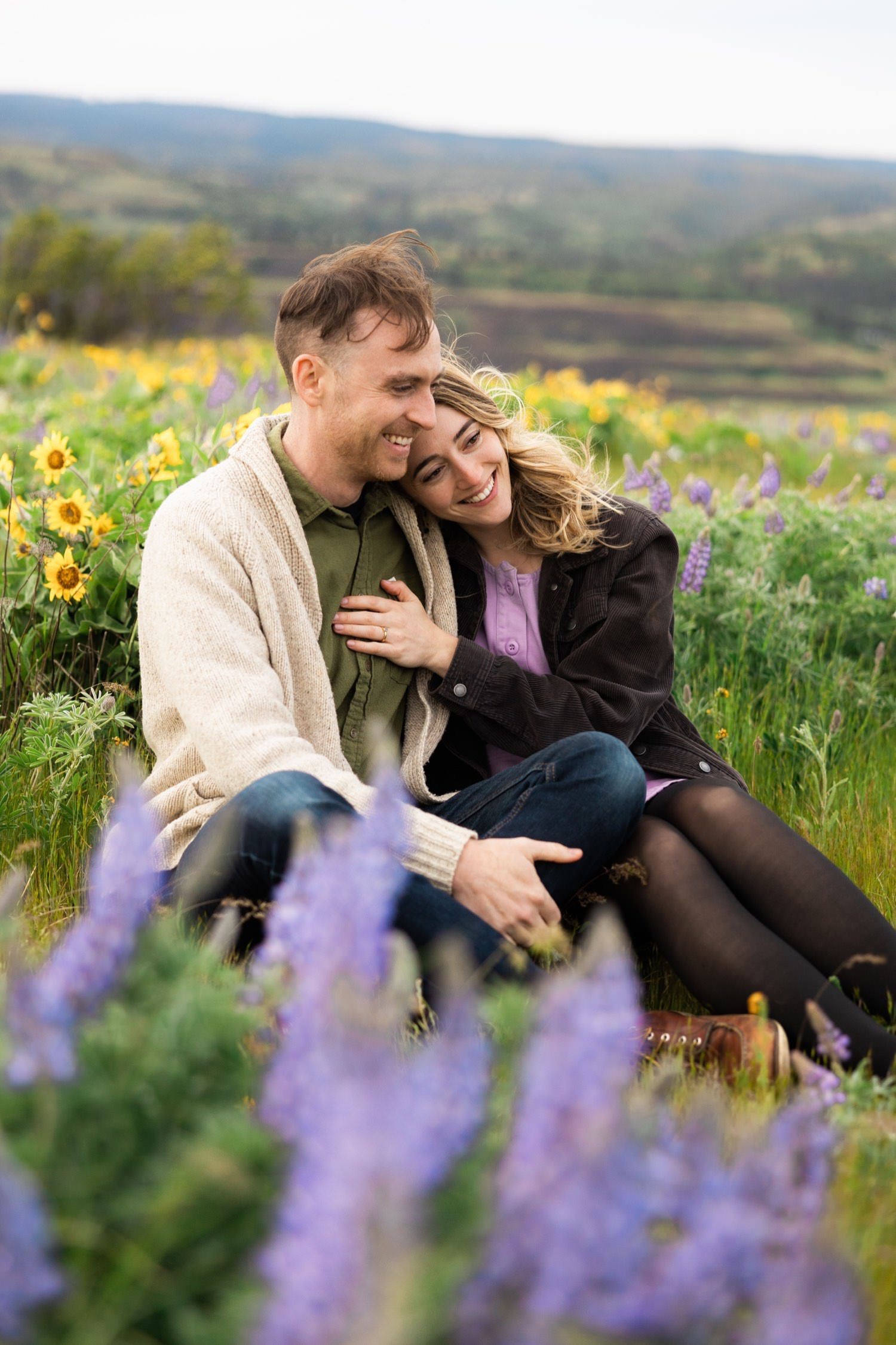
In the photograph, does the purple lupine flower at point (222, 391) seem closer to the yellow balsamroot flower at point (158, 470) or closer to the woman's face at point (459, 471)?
the yellow balsamroot flower at point (158, 470)

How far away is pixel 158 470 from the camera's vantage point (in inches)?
141

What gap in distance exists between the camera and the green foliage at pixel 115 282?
17281 millimetres

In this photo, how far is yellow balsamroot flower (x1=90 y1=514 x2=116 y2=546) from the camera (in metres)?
3.43

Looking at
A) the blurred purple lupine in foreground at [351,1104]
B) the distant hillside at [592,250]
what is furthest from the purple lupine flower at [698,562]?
the distant hillside at [592,250]

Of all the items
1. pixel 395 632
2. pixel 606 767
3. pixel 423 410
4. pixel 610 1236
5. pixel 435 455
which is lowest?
pixel 606 767

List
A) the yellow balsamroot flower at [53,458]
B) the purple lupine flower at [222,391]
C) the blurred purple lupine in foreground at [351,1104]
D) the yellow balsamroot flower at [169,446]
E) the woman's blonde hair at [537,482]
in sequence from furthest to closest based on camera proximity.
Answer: the purple lupine flower at [222,391] < the yellow balsamroot flower at [169,446] < the yellow balsamroot flower at [53,458] < the woman's blonde hair at [537,482] < the blurred purple lupine in foreground at [351,1104]

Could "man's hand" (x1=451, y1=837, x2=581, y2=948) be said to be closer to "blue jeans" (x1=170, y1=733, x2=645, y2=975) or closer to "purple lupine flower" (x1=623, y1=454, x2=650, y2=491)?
"blue jeans" (x1=170, y1=733, x2=645, y2=975)

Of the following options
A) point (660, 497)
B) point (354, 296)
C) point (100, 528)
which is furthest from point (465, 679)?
point (660, 497)

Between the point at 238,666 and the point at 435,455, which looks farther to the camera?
the point at 435,455

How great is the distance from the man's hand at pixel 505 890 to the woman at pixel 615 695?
0.36 meters

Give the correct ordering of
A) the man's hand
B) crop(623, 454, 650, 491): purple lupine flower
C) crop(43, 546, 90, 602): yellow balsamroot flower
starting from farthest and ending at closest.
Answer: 1. crop(623, 454, 650, 491): purple lupine flower
2. crop(43, 546, 90, 602): yellow balsamroot flower
3. the man's hand

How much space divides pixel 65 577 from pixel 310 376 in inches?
35.1

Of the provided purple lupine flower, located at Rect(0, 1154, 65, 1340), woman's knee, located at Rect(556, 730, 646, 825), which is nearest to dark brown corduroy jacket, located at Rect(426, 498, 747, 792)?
woman's knee, located at Rect(556, 730, 646, 825)

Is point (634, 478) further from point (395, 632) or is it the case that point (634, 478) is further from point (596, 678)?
point (395, 632)
